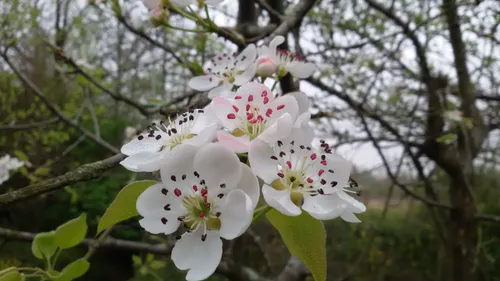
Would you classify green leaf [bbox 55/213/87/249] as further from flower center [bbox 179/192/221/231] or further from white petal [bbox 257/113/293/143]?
white petal [bbox 257/113/293/143]

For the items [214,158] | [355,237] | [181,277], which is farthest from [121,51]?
[214,158]

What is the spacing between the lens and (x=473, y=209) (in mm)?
2107

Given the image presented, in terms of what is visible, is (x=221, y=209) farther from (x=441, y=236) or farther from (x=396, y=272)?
(x=396, y=272)

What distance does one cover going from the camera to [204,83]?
822mm

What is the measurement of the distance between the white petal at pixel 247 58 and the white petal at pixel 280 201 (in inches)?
14.9

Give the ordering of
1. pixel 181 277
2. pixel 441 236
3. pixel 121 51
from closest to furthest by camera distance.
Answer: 1. pixel 441 236
2. pixel 181 277
3. pixel 121 51

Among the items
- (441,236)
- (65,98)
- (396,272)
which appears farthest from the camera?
(396,272)

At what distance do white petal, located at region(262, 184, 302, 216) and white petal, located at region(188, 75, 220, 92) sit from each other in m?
0.38

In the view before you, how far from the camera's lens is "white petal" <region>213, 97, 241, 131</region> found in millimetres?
517

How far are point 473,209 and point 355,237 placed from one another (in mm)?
2141

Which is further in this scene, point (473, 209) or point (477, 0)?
point (473, 209)

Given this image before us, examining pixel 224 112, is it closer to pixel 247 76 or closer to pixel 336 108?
pixel 247 76

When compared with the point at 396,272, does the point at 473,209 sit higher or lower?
higher

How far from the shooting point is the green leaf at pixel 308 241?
48 centimetres
